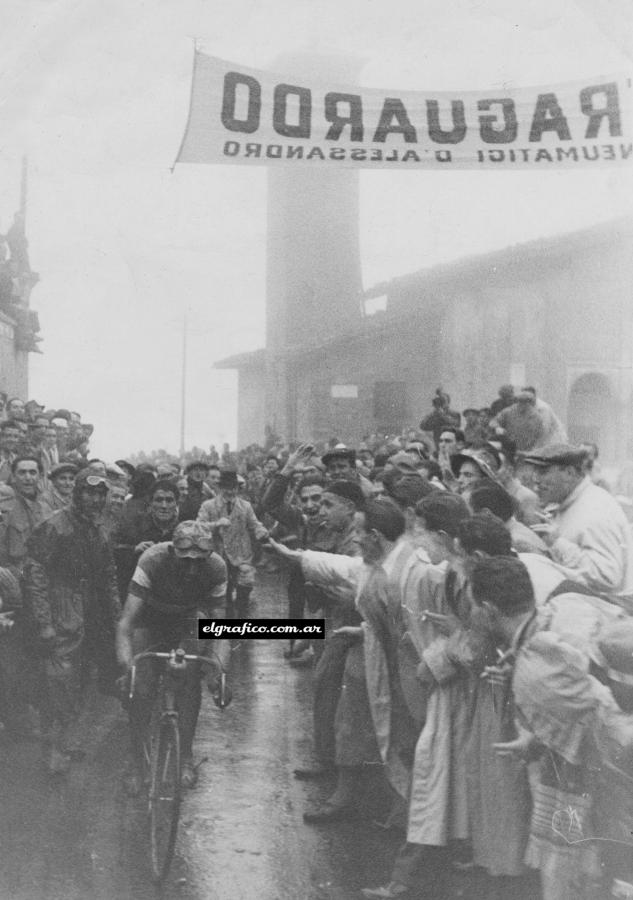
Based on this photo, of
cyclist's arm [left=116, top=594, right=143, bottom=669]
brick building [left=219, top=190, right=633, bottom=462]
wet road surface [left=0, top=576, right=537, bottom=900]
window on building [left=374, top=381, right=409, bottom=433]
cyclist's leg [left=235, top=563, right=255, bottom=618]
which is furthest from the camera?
window on building [left=374, top=381, right=409, bottom=433]

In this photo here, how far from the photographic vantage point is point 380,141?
6492mm

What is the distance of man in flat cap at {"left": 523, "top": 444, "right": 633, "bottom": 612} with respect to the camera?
483 centimetres

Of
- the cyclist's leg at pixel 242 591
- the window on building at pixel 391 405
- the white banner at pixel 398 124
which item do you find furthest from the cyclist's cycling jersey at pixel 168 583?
the window on building at pixel 391 405

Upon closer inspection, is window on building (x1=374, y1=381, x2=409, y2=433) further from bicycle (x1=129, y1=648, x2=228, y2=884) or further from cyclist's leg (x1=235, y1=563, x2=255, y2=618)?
bicycle (x1=129, y1=648, x2=228, y2=884)

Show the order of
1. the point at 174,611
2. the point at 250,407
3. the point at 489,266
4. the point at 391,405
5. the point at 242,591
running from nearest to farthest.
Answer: the point at 174,611
the point at 242,591
the point at 489,266
the point at 391,405
the point at 250,407

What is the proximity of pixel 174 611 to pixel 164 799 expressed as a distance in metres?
1.08

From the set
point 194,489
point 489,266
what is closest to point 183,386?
point 194,489

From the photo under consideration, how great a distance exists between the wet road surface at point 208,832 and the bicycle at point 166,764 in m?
→ 0.14

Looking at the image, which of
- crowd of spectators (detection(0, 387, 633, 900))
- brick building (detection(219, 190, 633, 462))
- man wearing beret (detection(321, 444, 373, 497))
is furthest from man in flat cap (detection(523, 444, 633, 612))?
brick building (detection(219, 190, 633, 462))

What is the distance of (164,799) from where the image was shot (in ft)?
15.2

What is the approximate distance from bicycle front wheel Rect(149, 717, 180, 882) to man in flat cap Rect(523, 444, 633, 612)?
1942mm

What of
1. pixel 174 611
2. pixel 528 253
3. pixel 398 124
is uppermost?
pixel 528 253

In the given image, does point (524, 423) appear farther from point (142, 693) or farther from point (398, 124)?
point (142, 693)

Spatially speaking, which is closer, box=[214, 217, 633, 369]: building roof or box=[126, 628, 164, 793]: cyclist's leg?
box=[126, 628, 164, 793]: cyclist's leg
